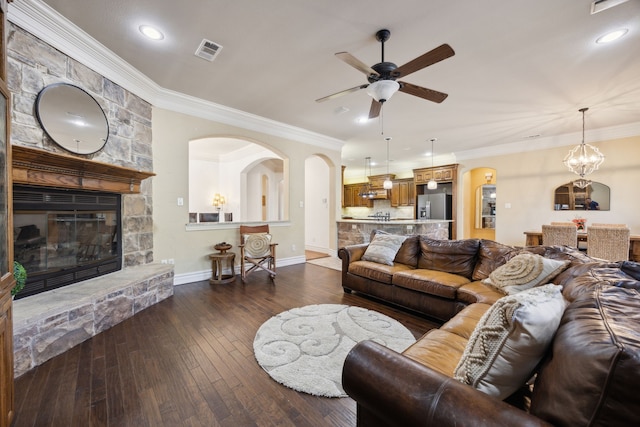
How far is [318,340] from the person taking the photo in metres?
2.23

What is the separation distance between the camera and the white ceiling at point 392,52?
2.15 metres

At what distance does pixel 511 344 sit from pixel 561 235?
187 inches

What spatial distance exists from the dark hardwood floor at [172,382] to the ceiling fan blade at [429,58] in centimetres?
238

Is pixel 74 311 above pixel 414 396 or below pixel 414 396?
below

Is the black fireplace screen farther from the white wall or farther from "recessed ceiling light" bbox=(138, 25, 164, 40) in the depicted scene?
the white wall

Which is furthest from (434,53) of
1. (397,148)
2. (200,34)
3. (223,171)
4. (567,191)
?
(223,171)

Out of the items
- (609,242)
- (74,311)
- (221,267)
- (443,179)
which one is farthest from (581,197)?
(74,311)

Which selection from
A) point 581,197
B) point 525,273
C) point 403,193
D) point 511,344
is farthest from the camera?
point 403,193

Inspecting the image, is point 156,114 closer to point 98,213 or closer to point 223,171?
point 98,213

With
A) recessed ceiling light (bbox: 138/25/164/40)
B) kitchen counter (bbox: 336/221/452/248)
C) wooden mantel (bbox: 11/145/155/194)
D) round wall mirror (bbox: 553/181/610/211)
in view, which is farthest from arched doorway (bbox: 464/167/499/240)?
wooden mantel (bbox: 11/145/155/194)

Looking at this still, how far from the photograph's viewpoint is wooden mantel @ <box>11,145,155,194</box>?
2.08 m

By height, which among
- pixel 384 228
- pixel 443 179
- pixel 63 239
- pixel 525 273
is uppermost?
pixel 443 179

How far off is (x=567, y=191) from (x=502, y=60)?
14.3ft

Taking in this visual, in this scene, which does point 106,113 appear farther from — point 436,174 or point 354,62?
point 436,174
